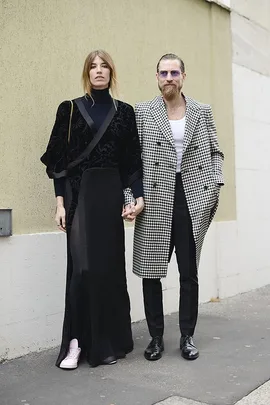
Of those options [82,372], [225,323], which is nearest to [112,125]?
[82,372]

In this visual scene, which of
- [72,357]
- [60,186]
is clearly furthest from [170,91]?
[72,357]

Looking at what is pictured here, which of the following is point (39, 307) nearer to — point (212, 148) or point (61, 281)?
point (61, 281)

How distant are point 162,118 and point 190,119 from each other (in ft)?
0.63

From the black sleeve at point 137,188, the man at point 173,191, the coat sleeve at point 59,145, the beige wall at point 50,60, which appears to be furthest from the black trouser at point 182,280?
the beige wall at point 50,60

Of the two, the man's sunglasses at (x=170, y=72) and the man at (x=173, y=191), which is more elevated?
the man's sunglasses at (x=170, y=72)

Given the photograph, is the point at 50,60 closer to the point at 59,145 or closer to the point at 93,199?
the point at 59,145

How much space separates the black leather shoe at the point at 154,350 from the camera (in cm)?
411

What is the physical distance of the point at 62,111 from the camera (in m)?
3.91

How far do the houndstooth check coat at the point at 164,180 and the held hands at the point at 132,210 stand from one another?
2.0 inches

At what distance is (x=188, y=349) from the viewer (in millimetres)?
4156

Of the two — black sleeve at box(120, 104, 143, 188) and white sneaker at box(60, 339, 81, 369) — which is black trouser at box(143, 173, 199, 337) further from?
white sneaker at box(60, 339, 81, 369)

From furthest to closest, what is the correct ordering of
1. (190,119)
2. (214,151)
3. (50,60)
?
(50,60) < (214,151) < (190,119)

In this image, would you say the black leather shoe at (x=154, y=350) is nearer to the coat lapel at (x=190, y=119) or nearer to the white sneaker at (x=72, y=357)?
the white sneaker at (x=72, y=357)

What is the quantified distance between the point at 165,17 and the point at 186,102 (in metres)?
1.91
